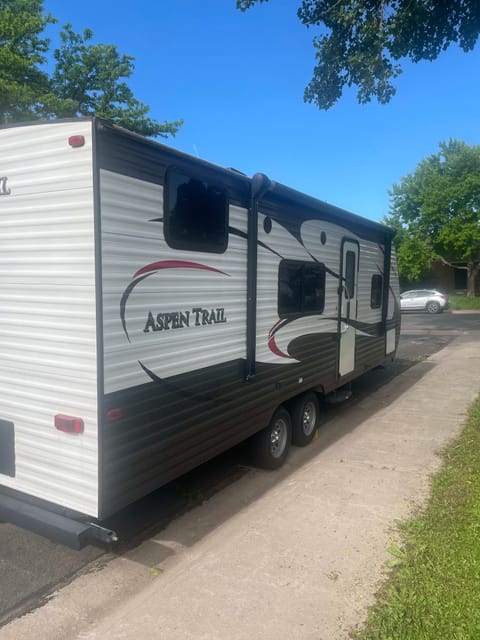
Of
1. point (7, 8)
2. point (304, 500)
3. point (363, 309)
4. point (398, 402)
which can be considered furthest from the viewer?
point (7, 8)

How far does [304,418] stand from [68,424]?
3.63 meters

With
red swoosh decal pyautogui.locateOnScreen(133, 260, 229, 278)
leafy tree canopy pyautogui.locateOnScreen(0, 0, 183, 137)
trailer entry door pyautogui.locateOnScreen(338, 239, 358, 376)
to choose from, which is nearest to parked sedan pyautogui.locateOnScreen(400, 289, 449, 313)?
leafy tree canopy pyautogui.locateOnScreen(0, 0, 183, 137)

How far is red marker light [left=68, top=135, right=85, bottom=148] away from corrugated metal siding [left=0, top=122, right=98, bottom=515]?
0.10 ft

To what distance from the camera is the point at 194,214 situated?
12.5ft

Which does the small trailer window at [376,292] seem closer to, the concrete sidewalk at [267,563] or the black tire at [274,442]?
the concrete sidewalk at [267,563]

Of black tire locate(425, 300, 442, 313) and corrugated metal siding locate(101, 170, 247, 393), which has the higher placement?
corrugated metal siding locate(101, 170, 247, 393)

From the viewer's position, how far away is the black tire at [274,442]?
17.0 feet

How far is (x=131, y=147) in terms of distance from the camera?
319 centimetres

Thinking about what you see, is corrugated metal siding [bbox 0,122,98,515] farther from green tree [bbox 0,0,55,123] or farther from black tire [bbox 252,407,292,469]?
green tree [bbox 0,0,55,123]

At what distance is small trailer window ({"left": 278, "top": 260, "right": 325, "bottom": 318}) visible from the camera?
17.1ft

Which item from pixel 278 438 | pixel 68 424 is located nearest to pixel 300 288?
pixel 278 438

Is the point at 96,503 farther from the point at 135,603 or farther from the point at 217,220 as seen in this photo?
the point at 217,220

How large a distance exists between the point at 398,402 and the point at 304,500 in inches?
171

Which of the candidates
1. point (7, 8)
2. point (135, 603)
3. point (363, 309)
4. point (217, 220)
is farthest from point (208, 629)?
point (7, 8)
